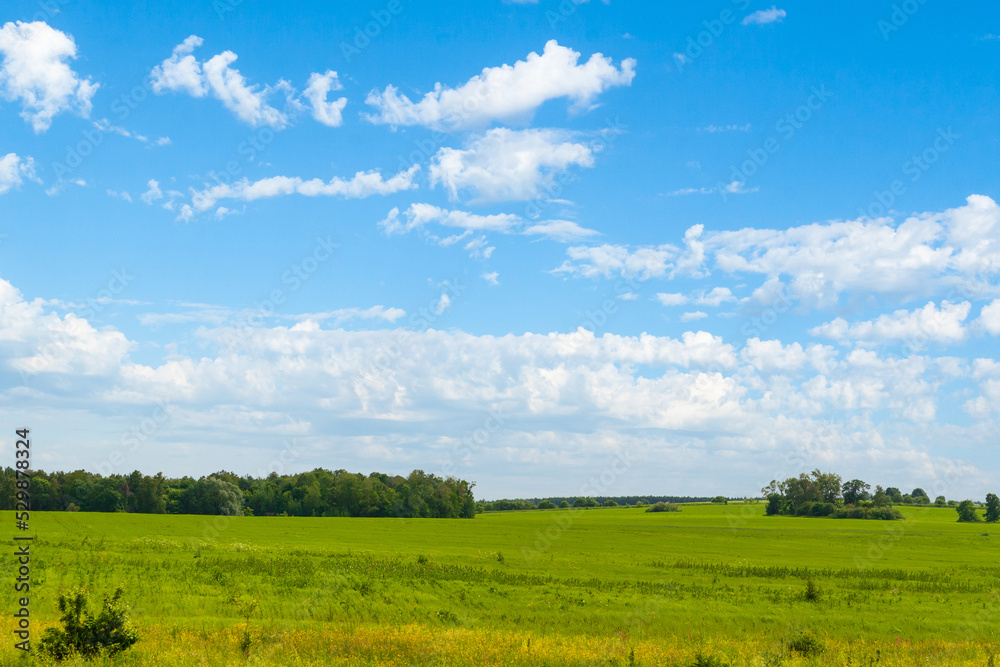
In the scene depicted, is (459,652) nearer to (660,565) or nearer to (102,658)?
(102,658)

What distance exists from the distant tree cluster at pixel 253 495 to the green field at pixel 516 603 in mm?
73629

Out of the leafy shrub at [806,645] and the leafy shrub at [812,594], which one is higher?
the leafy shrub at [806,645]

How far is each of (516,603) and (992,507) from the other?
18738cm

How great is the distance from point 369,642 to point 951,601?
123ft

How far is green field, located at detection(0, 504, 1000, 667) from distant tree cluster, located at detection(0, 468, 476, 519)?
73.6 m

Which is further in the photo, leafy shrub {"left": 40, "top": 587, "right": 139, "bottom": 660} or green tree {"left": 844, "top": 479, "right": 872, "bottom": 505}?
green tree {"left": 844, "top": 479, "right": 872, "bottom": 505}

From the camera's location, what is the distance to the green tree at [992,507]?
566ft

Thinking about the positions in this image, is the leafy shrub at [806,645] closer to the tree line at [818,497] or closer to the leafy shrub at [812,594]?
the leafy shrub at [812,594]

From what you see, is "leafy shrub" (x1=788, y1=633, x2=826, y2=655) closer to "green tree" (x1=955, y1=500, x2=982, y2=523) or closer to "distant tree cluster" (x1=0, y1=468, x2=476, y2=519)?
"distant tree cluster" (x1=0, y1=468, x2=476, y2=519)

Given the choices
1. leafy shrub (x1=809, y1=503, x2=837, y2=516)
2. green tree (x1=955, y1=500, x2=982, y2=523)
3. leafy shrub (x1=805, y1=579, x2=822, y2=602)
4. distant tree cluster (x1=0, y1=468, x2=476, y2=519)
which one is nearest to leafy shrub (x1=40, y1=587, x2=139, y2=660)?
leafy shrub (x1=805, y1=579, x2=822, y2=602)

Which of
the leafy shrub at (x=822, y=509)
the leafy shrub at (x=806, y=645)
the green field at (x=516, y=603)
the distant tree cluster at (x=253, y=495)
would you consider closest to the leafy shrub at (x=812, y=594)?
the green field at (x=516, y=603)

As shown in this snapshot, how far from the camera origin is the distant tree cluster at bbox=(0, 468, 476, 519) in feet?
420

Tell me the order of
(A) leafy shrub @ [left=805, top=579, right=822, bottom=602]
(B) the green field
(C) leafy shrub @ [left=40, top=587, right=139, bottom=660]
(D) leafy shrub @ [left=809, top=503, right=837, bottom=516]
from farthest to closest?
(D) leafy shrub @ [left=809, top=503, right=837, bottom=516]
(A) leafy shrub @ [left=805, top=579, right=822, bottom=602]
(B) the green field
(C) leafy shrub @ [left=40, top=587, right=139, bottom=660]

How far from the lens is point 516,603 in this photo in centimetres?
3656
